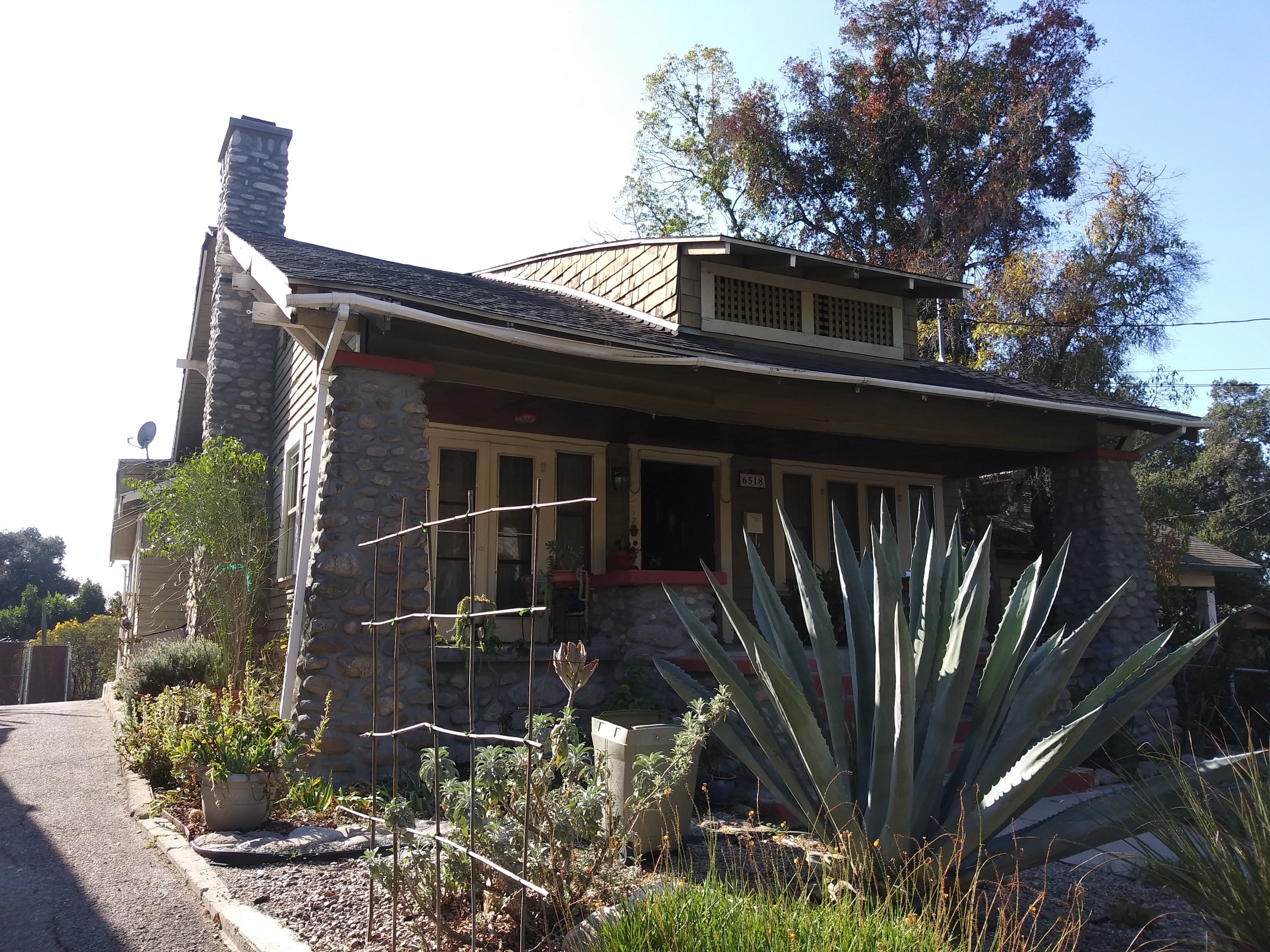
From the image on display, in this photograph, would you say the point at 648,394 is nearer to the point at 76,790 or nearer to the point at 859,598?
the point at 859,598

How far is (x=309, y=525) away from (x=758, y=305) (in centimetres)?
565

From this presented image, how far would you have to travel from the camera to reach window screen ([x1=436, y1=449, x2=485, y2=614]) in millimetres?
8758

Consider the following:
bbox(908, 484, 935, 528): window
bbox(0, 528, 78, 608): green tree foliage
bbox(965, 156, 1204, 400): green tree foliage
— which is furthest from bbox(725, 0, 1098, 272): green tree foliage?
bbox(0, 528, 78, 608): green tree foliage

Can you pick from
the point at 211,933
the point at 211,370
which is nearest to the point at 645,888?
the point at 211,933

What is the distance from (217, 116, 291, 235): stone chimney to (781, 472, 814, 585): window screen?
7147 millimetres

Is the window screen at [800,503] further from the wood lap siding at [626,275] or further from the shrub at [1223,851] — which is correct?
the shrub at [1223,851]

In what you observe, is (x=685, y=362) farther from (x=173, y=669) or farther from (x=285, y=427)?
(x=173, y=669)

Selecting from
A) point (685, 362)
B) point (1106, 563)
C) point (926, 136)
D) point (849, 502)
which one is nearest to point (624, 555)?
point (685, 362)

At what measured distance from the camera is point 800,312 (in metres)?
10.5

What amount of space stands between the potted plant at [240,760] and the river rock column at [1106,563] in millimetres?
7328

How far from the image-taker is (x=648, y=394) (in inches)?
312

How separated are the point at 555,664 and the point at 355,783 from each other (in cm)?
316

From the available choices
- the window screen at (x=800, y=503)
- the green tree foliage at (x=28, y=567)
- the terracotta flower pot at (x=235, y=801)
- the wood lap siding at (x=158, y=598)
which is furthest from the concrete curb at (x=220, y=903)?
the green tree foliage at (x=28, y=567)

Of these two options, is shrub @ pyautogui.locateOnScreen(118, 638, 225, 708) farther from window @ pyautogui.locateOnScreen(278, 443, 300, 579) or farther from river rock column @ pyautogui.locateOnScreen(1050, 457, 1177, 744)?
river rock column @ pyautogui.locateOnScreen(1050, 457, 1177, 744)
